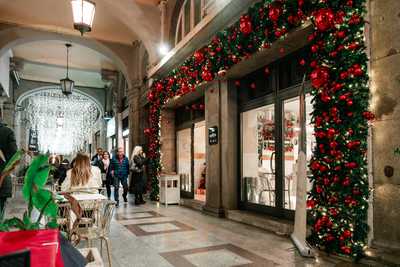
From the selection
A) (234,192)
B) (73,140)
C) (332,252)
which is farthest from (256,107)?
(73,140)

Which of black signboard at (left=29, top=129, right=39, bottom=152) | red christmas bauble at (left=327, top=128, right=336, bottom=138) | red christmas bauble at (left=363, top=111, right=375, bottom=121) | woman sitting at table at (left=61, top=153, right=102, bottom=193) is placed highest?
black signboard at (left=29, top=129, right=39, bottom=152)

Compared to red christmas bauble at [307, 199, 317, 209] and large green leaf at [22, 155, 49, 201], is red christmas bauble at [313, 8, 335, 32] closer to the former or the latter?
red christmas bauble at [307, 199, 317, 209]

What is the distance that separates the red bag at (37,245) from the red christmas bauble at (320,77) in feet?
12.4

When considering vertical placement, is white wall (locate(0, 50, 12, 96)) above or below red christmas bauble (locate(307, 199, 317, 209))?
above

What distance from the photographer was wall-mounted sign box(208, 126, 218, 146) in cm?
748

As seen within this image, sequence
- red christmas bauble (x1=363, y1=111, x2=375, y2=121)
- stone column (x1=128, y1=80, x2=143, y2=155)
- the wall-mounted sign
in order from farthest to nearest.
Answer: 1. stone column (x1=128, y1=80, x2=143, y2=155)
2. the wall-mounted sign
3. red christmas bauble (x1=363, y1=111, x2=375, y2=121)

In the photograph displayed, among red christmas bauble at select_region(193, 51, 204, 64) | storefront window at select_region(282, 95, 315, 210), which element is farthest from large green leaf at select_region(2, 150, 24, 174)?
red christmas bauble at select_region(193, 51, 204, 64)

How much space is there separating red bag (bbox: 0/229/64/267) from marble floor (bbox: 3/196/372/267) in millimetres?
2842

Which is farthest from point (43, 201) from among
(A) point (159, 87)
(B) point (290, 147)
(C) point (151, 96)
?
(C) point (151, 96)

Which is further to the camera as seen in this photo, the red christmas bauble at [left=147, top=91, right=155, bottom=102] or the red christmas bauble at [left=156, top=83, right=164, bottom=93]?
the red christmas bauble at [left=147, top=91, right=155, bottom=102]

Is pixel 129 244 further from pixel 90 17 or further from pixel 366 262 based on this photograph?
pixel 90 17

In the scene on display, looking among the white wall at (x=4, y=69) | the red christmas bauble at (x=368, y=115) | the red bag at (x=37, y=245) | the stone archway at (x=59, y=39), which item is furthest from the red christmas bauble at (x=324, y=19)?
the white wall at (x=4, y=69)

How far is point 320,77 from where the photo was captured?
14.2 feet

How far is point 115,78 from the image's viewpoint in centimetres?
1723
